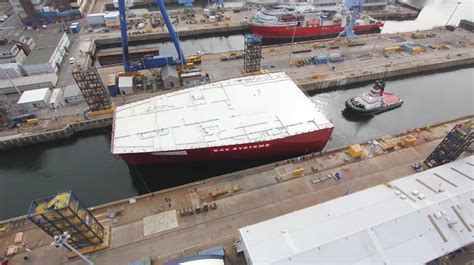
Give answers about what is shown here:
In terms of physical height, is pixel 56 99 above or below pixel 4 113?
above

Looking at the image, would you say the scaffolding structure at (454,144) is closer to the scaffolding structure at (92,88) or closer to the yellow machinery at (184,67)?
the yellow machinery at (184,67)

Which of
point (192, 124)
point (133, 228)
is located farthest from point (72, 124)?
point (133, 228)

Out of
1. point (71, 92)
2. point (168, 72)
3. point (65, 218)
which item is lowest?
point (71, 92)

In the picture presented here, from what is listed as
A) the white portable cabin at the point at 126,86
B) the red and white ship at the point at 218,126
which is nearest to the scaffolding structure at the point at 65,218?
the red and white ship at the point at 218,126

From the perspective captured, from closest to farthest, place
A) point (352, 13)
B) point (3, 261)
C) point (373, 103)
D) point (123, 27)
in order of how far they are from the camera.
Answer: point (3, 261) < point (123, 27) < point (373, 103) < point (352, 13)

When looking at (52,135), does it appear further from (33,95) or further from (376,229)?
(376,229)

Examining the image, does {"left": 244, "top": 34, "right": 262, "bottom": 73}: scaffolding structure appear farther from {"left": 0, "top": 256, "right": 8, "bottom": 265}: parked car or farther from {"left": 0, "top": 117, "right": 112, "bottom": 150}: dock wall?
{"left": 0, "top": 256, "right": 8, "bottom": 265}: parked car

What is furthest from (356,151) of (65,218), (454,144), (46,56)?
(46,56)
